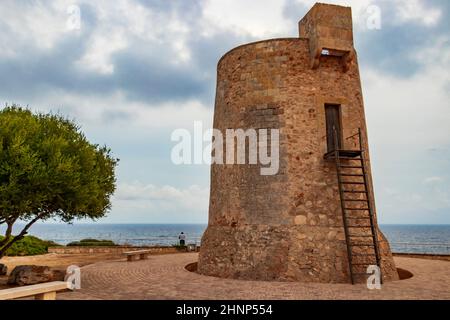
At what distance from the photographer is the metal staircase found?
11352 mm

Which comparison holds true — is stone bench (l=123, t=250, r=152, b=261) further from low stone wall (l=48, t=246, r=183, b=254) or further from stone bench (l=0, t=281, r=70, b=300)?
stone bench (l=0, t=281, r=70, b=300)

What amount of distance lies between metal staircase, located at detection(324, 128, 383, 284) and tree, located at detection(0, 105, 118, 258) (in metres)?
8.32

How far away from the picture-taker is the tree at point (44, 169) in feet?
33.7

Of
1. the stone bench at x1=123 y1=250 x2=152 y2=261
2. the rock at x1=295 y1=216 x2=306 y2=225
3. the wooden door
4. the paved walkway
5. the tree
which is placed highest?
the wooden door

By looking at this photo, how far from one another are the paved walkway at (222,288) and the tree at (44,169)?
2585 mm

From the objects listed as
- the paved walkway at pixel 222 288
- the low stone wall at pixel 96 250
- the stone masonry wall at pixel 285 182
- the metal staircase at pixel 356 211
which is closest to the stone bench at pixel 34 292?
the paved walkway at pixel 222 288

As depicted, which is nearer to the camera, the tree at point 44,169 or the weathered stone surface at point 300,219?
the tree at point 44,169

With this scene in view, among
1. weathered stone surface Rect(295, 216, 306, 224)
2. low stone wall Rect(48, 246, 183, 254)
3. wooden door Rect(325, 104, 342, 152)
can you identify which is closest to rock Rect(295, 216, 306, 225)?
weathered stone surface Rect(295, 216, 306, 224)

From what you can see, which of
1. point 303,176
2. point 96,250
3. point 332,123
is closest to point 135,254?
point 96,250

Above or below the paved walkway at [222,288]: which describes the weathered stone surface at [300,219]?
above

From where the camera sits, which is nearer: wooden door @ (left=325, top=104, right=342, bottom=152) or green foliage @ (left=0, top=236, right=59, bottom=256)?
wooden door @ (left=325, top=104, right=342, bottom=152)

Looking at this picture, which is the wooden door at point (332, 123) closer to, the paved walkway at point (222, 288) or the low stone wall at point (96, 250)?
the paved walkway at point (222, 288)

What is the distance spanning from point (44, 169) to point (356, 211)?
1018cm

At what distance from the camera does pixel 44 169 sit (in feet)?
34.3
